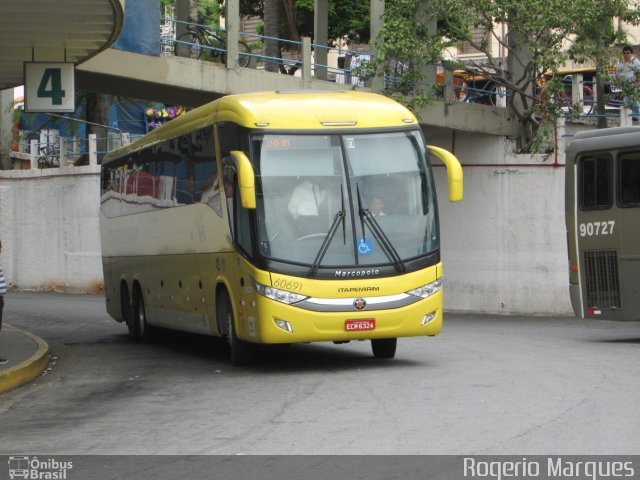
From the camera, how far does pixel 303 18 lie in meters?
40.5

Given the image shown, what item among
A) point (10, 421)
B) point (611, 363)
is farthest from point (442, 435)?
point (611, 363)

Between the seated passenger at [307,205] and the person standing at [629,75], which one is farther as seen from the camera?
the person standing at [629,75]

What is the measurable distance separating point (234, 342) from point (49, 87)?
224 inches

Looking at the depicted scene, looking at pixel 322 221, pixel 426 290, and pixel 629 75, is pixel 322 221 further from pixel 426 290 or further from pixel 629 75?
pixel 629 75

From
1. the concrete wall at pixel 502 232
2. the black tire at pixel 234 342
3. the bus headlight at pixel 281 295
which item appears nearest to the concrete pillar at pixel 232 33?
the concrete wall at pixel 502 232

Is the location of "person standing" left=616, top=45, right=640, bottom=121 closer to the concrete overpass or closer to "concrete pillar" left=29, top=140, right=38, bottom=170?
the concrete overpass

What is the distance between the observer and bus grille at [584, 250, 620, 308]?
2116cm

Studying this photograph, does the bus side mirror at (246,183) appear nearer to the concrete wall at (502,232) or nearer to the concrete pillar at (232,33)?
the concrete pillar at (232,33)

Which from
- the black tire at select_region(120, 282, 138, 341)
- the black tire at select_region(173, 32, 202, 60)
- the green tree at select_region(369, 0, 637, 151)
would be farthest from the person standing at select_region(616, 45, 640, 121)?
the black tire at select_region(120, 282, 138, 341)

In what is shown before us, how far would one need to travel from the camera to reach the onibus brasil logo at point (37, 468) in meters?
8.84

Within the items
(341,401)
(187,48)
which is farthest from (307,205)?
(187,48)

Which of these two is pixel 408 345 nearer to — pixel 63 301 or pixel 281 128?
pixel 281 128

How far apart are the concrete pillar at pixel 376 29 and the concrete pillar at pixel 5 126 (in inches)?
527

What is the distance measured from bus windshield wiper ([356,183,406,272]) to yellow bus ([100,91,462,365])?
0.04 ft
